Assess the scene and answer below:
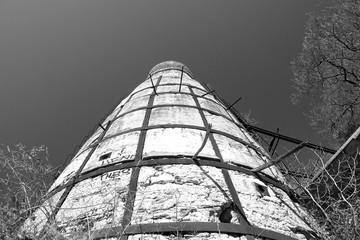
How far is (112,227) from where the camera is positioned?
152 inches

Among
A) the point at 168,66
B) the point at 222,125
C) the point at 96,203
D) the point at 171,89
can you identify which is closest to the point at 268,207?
the point at 96,203

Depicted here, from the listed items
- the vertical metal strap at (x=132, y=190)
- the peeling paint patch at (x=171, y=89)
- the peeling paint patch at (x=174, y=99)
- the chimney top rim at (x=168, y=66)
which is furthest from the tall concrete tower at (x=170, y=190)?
the chimney top rim at (x=168, y=66)

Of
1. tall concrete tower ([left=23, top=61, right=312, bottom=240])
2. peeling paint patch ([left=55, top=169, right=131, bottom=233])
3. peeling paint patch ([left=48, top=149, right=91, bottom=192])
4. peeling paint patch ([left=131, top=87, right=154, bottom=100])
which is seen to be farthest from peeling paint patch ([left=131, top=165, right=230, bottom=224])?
peeling paint patch ([left=131, top=87, right=154, bottom=100])

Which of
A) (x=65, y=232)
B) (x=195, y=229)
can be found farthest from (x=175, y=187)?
(x=65, y=232)

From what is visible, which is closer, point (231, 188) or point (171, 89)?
point (231, 188)

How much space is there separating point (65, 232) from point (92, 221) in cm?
32

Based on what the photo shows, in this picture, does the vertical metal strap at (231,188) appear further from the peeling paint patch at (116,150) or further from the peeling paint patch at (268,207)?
the peeling paint patch at (116,150)

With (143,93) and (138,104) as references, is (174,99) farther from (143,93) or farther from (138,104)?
(143,93)

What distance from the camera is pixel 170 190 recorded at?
4.44 meters

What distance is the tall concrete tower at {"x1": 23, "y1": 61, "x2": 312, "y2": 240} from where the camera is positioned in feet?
12.7

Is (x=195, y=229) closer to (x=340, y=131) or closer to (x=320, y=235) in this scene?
(x=320, y=235)

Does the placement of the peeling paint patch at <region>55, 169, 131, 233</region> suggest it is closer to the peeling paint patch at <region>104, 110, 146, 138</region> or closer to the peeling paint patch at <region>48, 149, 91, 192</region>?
the peeling paint patch at <region>48, 149, 91, 192</region>

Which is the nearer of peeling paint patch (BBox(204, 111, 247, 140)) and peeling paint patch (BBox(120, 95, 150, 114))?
peeling paint patch (BBox(204, 111, 247, 140))

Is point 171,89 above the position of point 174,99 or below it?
above
